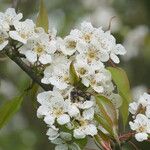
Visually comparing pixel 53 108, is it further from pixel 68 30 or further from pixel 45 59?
pixel 68 30

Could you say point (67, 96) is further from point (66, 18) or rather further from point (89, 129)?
point (66, 18)

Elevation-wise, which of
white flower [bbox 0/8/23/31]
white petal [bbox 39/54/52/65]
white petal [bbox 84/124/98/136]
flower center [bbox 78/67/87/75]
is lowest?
white petal [bbox 84/124/98/136]

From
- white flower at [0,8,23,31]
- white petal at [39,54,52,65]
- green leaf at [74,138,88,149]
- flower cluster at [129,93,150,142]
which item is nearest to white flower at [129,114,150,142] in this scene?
flower cluster at [129,93,150,142]

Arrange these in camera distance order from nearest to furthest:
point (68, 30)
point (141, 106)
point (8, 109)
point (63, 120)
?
1. point (63, 120)
2. point (141, 106)
3. point (8, 109)
4. point (68, 30)

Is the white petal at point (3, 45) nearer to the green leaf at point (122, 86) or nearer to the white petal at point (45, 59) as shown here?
the white petal at point (45, 59)

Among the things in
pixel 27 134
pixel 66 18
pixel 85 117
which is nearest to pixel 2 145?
pixel 27 134

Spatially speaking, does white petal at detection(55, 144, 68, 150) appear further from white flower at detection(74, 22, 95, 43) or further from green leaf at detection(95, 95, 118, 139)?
white flower at detection(74, 22, 95, 43)

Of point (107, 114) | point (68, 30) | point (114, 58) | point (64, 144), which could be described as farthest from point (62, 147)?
point (68, 30)
